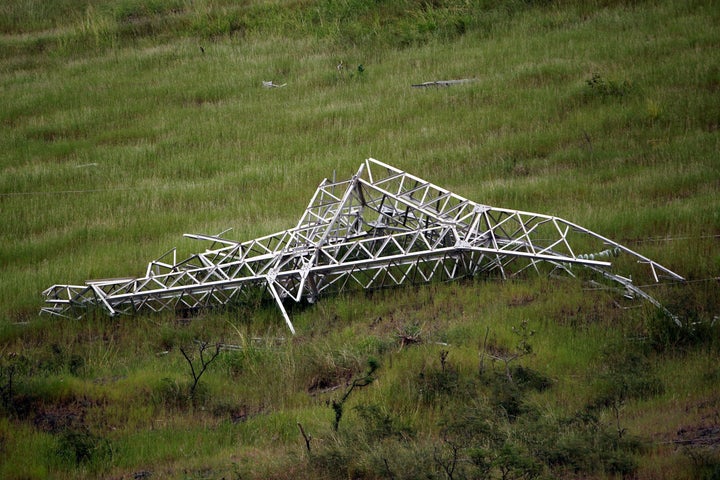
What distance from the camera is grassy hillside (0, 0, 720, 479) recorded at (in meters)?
9.33

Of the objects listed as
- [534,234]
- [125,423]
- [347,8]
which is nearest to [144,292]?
[125,423]

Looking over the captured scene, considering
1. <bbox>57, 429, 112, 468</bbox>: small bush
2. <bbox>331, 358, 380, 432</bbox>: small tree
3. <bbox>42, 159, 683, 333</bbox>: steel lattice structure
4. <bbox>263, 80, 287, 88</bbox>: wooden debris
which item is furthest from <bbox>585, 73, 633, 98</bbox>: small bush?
<bbox>57, 429, 112, 468</bbox>: small bush

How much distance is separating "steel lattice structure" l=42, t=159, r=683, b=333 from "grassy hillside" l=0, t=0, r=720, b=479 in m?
0.39

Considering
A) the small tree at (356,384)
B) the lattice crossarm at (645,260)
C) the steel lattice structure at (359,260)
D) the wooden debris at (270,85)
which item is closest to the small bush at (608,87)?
the steel lattice structure at (359,260)

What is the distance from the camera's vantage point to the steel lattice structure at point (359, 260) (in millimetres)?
13062

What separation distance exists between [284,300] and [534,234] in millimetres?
4529

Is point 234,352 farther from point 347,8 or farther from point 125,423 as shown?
point 347,8

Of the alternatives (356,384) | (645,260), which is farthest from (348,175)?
(356,384)

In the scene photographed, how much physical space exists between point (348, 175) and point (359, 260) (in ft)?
18.6

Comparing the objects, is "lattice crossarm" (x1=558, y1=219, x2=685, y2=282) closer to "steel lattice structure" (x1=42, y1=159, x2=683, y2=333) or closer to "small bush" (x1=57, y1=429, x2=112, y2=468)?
"steel lattice structure" (x1=42, y1=159, x2=683, y2=333)

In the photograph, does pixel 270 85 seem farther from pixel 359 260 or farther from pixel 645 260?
pixel 645 260

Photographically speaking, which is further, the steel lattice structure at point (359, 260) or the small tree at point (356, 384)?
the steel lattice structure at point (359, 260)

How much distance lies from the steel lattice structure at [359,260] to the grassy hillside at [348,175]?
1.29ft

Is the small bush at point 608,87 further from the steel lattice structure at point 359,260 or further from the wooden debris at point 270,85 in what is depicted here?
the wooden debris at point 270,85
